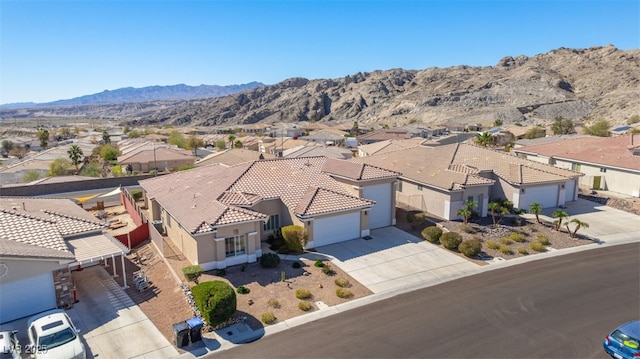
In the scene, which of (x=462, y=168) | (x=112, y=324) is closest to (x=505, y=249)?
(x=462, y=168)

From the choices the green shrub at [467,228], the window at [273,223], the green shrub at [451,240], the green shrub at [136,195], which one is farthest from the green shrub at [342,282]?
the green shrub at [136,195]

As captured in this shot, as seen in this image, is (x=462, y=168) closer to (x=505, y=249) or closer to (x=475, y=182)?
(x=475, y=182)

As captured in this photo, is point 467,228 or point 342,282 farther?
point 467,228

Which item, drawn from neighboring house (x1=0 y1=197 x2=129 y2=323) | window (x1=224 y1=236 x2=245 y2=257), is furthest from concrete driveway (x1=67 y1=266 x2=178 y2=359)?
window (x1=224 y1=236 x2=245 y2=257)

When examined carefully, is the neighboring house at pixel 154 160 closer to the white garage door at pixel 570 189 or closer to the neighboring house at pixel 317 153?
the neighboring house at pixel 317 153

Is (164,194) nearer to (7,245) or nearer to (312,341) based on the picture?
(7,245)

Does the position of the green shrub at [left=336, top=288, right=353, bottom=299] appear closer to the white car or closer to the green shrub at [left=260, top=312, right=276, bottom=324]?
the green shrub at [left=260, top=312, right=276, bottom=324]
